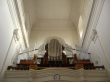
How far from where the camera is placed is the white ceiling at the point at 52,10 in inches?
440

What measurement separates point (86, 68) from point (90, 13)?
Answer: 2.50m

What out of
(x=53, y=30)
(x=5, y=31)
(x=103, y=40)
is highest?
(x=53, y=30)

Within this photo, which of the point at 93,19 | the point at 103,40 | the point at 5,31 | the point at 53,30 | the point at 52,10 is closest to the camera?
the point at 5,31

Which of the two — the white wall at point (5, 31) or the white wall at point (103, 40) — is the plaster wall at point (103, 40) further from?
the white wall at point (5, 31)

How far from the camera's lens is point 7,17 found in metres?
7.44

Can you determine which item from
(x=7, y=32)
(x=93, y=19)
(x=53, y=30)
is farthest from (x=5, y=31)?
(x=53, y=30)

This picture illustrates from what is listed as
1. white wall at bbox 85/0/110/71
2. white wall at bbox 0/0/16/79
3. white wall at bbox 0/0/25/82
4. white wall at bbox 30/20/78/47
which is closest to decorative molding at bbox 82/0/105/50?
white wall at bbox 85/0/110/71

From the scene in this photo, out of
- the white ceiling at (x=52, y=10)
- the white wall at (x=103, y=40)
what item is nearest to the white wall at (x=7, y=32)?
the white ceiling at (x=52, y=10)

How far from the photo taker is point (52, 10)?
1196 centimetres

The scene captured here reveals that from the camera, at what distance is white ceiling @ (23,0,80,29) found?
36.7 ft

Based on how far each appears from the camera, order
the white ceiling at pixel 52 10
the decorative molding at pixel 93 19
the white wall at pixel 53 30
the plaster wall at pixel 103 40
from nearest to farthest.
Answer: the plaster wall at pixel 103 40 < the decorative molding at pixel 93 19 < the white ceiling at pixel 52 10 < the white wall at pixel 53 30

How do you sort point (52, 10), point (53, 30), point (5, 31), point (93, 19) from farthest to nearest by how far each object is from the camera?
point (53, 30)
point (52, 10)
point (93, 19)
point (5, 31)

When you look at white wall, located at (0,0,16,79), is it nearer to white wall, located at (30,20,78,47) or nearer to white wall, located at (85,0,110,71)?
white wall, located at (85,0,110,71)

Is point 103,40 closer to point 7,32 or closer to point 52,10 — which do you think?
point 7,32
